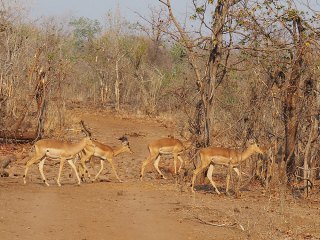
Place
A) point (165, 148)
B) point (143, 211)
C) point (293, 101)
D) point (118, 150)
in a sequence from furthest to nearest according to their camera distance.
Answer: point (165, 148), point (118, 150), point (293, 101), point (143, 211)

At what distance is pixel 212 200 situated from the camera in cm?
1272

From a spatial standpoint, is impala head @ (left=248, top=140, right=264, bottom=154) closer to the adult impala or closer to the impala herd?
the impala herd

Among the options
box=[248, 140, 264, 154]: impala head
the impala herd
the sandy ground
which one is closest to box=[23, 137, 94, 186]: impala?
the impala herd

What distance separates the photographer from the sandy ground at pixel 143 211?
30.0 feet

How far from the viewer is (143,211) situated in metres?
10.9

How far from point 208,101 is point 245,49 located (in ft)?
4.78

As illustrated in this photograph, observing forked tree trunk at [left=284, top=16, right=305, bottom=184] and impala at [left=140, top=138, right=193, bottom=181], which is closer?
forked tree trunk at [left=284, top=16, right=305, bottom=184]

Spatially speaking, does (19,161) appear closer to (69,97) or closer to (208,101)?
(208,101)

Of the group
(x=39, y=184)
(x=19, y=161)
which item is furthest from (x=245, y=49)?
(x=19, y=161)

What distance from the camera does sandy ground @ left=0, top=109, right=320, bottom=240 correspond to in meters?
9.16

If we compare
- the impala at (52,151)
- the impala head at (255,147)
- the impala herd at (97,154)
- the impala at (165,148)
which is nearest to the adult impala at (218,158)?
the impala herd at (97,154)

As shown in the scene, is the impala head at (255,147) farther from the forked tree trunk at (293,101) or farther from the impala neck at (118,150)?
the impala neck at (118,150)

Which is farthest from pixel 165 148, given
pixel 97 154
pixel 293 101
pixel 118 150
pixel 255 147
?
pixel 293 101

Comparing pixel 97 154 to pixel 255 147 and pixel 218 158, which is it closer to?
pixel 218 158
